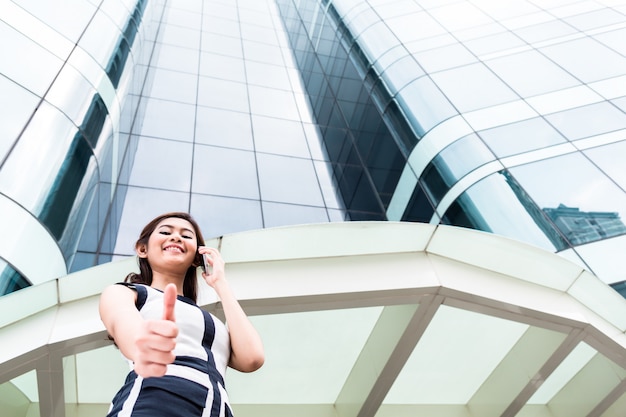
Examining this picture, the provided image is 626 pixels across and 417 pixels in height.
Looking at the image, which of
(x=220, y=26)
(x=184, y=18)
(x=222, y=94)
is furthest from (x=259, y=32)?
(x=222, y=94)

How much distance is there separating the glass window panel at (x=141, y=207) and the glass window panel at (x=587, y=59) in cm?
1140

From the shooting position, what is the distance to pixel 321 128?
18359 millimetres

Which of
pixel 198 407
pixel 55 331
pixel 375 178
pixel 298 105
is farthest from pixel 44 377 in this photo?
pixel 298 105

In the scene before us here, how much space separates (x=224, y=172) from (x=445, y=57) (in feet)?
26.6

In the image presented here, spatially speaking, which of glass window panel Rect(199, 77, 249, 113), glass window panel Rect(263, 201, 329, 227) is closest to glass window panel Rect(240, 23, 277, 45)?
glass window panel Rect(199, 77, 249, 113)

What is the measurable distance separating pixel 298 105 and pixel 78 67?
31.6 feet

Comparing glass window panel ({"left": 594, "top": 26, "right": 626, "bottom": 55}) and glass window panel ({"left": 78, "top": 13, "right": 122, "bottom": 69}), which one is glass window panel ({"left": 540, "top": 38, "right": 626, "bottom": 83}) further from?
glass window panel ({"left": 78, "top": 13, "right": 122, "bottom": 69})

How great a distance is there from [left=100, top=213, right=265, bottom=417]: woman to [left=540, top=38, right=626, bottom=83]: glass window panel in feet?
47.0

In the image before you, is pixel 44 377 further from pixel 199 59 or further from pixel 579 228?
pixel 199 59

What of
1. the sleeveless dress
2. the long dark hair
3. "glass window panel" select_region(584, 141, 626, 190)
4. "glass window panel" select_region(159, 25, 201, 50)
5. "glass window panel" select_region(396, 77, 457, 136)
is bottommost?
the sleeveless dress

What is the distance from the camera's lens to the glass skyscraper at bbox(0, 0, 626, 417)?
29.0 ft

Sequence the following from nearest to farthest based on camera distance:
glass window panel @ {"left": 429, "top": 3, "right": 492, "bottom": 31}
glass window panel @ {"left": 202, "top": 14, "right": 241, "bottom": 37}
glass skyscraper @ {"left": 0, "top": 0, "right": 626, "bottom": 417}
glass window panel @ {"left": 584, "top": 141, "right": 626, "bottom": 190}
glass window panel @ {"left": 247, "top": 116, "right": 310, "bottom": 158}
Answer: glass skyscraper @ {"left": 0, "top": 0, "right": 626, "bottom": 417}
glass window panel @ {"left": 584, "top": 141, "right": 626, "bottom": 190}
glass window panel @ {"left": 247, "top": 116, "right": 310, "bottom": 158}
glass window panel @ {"left": 429, "top": 3, "right": 492, "bottom": 31}
glass window panel @ {"left": 202, "top": 14, "right": 241, "bottom": 37}

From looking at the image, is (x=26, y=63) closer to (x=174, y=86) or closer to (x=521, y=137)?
(x=174, y=86)

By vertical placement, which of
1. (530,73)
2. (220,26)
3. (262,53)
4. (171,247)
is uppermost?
(220,26)
